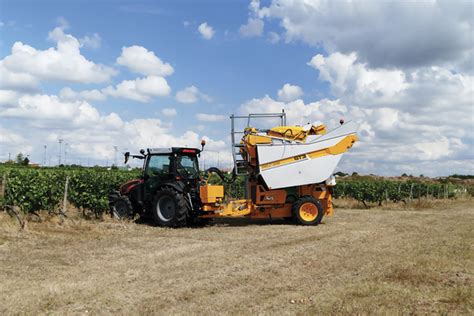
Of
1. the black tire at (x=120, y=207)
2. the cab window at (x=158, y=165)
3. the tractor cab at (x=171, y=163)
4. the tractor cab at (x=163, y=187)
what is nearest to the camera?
the tractor cab at (x=163, y=187)

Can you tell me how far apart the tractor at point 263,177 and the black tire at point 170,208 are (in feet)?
→ 0.09

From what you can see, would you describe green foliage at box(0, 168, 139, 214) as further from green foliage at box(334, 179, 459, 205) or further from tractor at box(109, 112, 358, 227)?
green foliage at box(334, 179, 459, 205)

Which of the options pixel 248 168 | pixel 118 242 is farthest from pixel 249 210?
pixel 118 242

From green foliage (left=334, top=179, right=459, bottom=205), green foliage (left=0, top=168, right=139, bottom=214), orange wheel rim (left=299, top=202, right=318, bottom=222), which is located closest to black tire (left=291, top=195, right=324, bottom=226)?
orange wheel rim (left=299, top=202, right=318, bottom=222)

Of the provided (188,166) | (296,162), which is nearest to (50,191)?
(188,166)

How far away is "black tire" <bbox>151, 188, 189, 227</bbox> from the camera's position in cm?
1291

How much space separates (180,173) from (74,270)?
6.31m

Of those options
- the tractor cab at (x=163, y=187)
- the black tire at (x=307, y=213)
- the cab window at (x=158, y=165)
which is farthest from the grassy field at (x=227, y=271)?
the cab window at (x=158, y=165)

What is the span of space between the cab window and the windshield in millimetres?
305

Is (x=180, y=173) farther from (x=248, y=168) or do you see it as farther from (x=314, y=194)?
(x=314, y=194)

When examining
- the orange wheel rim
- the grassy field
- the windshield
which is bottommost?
the grassy field

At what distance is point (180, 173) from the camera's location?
1363 cm

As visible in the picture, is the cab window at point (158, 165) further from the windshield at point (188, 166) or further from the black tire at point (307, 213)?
the black tire at point (307, 213)

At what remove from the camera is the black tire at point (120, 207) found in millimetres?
14078
